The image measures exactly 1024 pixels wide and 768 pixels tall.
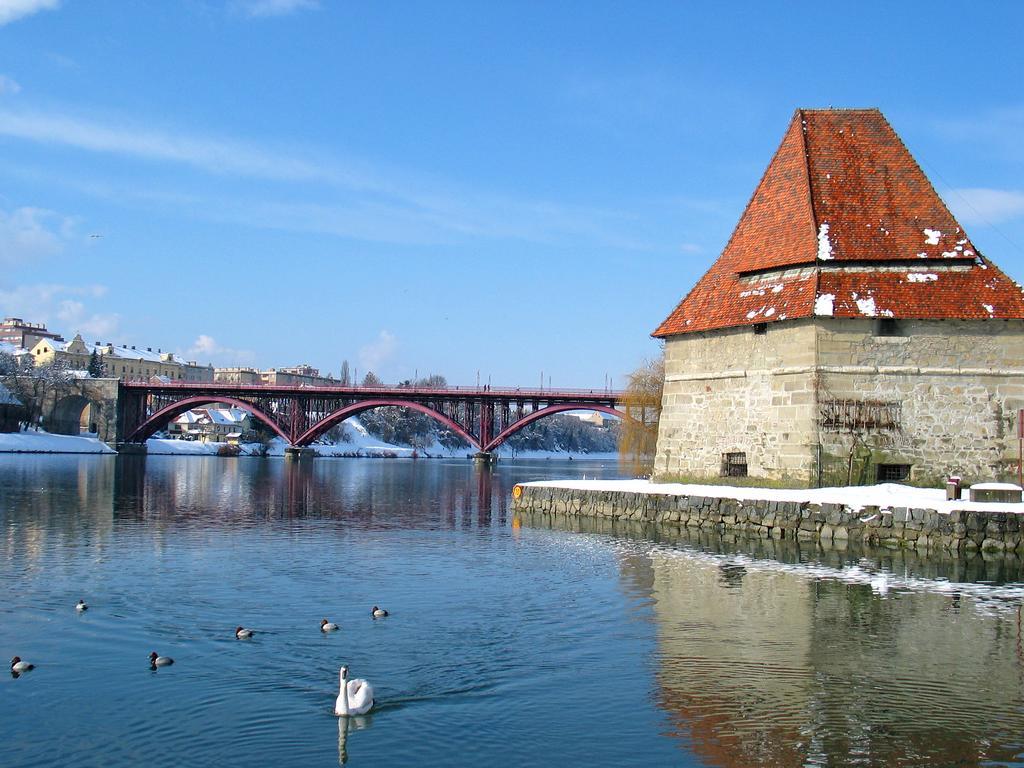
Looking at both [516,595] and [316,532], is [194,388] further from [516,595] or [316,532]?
[516,595]

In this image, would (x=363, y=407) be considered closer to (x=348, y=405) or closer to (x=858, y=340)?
(x=348, y=405)

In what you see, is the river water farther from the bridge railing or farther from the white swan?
the bridge railing

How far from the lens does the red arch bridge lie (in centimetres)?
7062

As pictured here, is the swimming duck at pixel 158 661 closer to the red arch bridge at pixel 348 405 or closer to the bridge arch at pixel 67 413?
the red arch bridge at pixel 348 405

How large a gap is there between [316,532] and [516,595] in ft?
31.9

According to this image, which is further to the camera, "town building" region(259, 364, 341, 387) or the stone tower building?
"town building" region(259, 364, 341, 387)

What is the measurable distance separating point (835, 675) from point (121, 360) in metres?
142

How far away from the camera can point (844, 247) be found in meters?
23.2

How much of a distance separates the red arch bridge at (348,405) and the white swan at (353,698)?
185 ft

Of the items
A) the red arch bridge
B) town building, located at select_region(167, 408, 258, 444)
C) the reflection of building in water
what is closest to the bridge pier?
the red arch bridge

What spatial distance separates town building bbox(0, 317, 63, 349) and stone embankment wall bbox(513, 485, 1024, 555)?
132839 mm

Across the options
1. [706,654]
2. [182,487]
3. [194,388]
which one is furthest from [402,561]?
[194,388]

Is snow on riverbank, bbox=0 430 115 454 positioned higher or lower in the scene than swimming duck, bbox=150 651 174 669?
higher

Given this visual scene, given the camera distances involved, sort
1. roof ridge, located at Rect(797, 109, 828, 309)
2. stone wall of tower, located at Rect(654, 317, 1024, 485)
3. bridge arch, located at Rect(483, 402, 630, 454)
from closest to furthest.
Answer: stone wall of tower, located at Rect(654, 317, 1024, 485) < roof ridge, located at Rect(797, 109, 828, 309) < bridge arch, located at Rect(483, 402, 630, 454)
